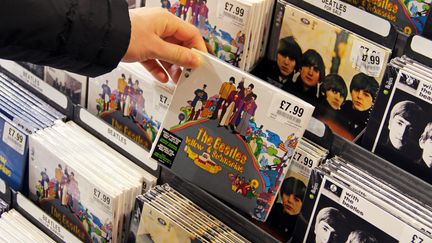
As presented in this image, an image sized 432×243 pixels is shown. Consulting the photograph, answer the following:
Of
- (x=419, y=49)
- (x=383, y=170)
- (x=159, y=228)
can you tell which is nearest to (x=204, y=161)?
(x=159, y=228)

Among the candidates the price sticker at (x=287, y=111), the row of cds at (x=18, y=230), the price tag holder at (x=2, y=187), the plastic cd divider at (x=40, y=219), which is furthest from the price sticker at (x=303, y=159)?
the price tag holder at (x=2, y=187)

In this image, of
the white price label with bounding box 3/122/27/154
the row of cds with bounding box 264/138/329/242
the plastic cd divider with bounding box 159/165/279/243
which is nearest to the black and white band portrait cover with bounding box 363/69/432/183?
the row of cds with bounding box 264/138/329/242

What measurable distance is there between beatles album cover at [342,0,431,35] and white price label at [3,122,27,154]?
39.8 inches

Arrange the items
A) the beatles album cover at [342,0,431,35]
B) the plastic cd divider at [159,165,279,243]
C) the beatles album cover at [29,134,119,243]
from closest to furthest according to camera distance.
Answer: the beatles album cover at [342,0,431,35] → the plastic cd divider at [159,165,279,243] → the beatles album cover at [29,134,119,243]

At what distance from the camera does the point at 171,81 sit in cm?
184

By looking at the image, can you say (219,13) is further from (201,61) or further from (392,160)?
(392,160)

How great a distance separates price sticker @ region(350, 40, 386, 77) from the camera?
5.28 ft

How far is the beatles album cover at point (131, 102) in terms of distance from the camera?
1.87 metres

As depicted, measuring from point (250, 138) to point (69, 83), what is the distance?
2.38 ft

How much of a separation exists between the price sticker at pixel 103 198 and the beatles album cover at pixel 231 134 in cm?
18

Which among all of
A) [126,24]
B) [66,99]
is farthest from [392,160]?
[66,99]

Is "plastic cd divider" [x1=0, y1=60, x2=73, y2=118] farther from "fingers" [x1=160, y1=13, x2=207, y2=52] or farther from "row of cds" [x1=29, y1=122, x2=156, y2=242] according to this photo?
"fingers" [x1=160, y1=13, x2=207, y2=52]

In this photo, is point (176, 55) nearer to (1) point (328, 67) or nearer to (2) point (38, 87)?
(1) point (328, 67)

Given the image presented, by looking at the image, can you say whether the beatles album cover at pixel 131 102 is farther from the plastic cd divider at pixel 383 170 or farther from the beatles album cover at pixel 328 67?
the plastic cd divider at pixel 383 170
